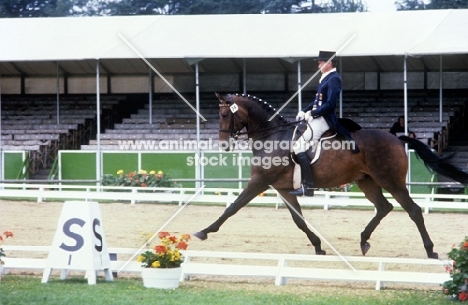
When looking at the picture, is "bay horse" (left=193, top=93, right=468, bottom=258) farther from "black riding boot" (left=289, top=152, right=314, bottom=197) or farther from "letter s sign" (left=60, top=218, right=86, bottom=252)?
"letter s sign" (left=60, top=218, right=86, bottom=252)

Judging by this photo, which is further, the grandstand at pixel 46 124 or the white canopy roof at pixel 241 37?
the grandstand at pixel 46 124

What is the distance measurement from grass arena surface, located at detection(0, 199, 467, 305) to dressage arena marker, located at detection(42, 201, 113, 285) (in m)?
0.17

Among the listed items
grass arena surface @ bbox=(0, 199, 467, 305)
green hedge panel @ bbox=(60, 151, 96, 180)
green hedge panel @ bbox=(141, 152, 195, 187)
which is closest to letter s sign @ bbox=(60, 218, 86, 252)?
grass arena surface @ bbox=(0, 199, 467, 305)

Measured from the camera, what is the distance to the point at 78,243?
8.56m

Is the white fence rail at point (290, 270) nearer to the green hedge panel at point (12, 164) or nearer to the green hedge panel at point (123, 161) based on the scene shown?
the green hedge panel at point (123, 161)

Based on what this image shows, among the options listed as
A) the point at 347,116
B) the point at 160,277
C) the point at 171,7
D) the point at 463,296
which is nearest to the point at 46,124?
the point at 347,116

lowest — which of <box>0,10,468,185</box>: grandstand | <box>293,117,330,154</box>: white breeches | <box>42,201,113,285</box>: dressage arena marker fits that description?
<box>42,201,113,285</box>: dressage arena marker

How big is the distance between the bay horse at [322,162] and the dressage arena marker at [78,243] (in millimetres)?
2164

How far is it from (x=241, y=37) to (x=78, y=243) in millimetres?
12626

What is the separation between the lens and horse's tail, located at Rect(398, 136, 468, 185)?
10859mm

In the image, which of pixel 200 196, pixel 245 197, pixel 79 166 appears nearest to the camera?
pixel 245 197

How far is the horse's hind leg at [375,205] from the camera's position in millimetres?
10367

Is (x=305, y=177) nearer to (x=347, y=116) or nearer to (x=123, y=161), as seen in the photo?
(x=123, y=161)

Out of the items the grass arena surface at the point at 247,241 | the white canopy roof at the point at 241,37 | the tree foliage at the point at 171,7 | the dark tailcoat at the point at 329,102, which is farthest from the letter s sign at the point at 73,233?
the tree foliage at the point at 171,7
